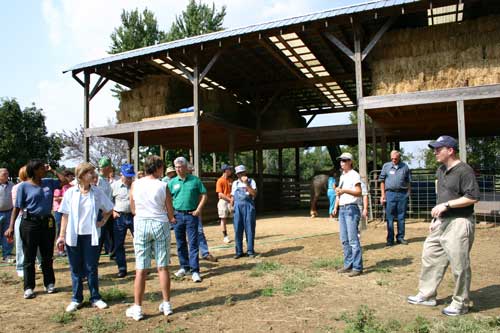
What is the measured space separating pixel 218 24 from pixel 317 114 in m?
12.8

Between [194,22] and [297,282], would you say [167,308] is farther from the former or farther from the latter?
Result: [194,22]

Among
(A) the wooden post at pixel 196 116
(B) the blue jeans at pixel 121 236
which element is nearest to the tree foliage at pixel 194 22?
(A) the wooden post at pixel 196 116

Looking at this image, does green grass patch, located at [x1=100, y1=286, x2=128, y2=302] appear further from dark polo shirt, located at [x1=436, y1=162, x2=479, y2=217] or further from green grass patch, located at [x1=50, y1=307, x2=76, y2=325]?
dark polo shirt, located at [x1=436, y1=162, x2=479, y2=217]

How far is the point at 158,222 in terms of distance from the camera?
424 cm

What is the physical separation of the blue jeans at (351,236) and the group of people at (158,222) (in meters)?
0.01

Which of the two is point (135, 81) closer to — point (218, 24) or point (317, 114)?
point (317, 114)

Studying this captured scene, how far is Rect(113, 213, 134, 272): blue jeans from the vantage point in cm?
599

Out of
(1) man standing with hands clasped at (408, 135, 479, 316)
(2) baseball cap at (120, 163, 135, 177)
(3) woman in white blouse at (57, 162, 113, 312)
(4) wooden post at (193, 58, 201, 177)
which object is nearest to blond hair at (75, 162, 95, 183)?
(3) woman in white blouse at (57, 162, 113, 312)

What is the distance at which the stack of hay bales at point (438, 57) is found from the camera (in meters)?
9.78

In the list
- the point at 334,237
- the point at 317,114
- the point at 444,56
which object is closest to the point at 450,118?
the point at 444,56

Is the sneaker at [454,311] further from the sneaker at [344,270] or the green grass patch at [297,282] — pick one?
the sneaker at [344,270]

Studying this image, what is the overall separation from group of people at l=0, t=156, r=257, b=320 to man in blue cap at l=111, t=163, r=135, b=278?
15mm

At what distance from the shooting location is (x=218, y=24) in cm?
2933

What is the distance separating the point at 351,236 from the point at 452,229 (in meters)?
1.71
